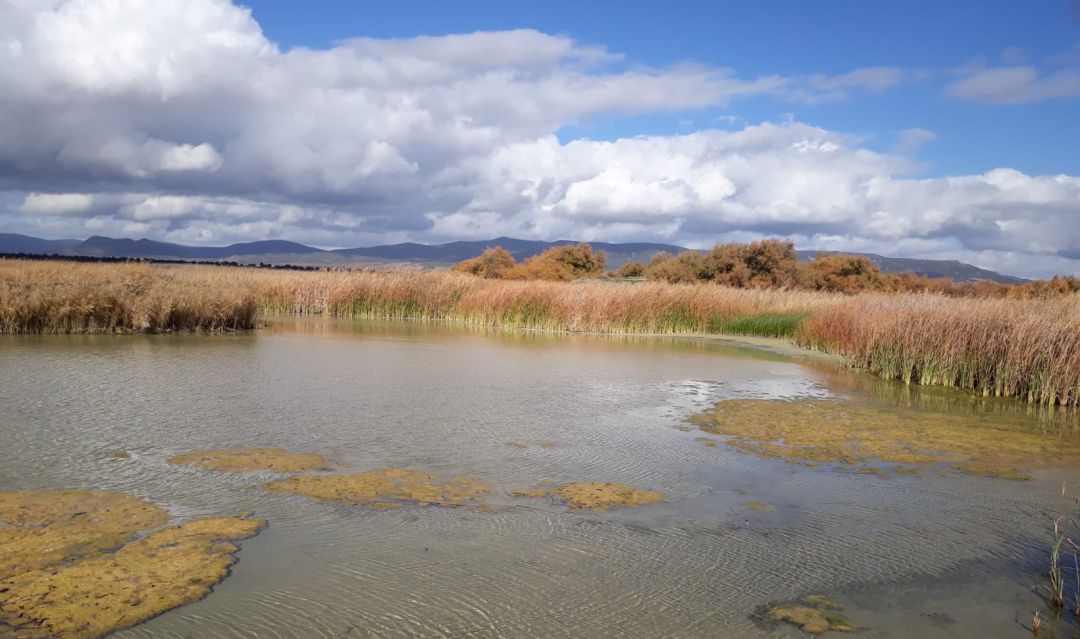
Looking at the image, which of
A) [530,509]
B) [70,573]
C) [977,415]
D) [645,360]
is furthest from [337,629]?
[645,360]

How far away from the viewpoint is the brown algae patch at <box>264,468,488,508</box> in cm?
529

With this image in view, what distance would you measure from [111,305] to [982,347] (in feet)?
51.1

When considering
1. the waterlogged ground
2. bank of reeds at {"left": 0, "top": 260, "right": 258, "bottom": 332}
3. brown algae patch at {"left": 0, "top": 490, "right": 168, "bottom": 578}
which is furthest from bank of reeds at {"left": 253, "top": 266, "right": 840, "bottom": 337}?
brown algae patch at {"left": 0, "top": 490, "right": 168, "bottom": 578}

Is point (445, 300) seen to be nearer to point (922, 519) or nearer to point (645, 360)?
point (645, 360)

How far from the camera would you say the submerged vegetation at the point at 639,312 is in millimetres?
11545

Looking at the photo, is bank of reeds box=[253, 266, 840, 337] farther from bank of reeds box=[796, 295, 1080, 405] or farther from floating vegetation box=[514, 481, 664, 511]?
floating vegetation box=[514, 481, 664, 511]

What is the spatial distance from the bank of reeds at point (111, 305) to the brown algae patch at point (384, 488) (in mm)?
11437

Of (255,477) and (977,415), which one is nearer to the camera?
(255,477)

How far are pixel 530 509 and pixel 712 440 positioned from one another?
2.97 metres

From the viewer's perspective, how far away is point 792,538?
492 cm

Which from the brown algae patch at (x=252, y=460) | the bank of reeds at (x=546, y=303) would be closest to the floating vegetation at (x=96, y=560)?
the brown algae patch at (x=252, y=460)

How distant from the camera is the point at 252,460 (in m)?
6.10

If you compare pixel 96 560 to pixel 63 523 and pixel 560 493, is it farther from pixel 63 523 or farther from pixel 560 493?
pixel 560 493

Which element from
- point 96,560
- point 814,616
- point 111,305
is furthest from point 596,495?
point 111,305
